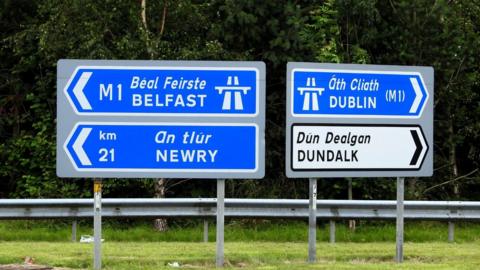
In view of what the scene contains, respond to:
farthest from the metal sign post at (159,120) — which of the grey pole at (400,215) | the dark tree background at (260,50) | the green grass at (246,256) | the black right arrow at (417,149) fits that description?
the dark tree background at (260,50)

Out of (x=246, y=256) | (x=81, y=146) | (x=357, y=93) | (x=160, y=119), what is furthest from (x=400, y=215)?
(x=81, y=146)

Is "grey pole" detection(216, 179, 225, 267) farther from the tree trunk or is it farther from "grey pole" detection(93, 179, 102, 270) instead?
the tree trunk

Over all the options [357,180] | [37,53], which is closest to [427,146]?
[357,180]

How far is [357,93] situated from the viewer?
846 centimetres

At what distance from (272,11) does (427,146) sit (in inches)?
324

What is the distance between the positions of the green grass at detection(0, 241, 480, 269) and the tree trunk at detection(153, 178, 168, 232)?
3.34 meters

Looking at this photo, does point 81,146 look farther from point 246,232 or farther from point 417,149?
point 246,232

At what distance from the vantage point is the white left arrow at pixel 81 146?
7.83m

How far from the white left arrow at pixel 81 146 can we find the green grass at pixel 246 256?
1.34 metres

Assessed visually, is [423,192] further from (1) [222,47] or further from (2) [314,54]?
(1) [222,47]

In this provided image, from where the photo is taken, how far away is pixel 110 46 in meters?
15.8

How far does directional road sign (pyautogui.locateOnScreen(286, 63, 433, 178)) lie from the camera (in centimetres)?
828

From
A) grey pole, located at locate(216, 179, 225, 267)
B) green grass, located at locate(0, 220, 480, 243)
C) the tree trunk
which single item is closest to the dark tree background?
the tree trunk

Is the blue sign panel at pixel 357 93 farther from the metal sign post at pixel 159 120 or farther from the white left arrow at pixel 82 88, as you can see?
the white left arrow at pixel 82 88
